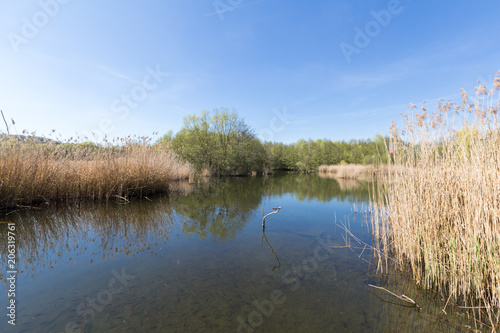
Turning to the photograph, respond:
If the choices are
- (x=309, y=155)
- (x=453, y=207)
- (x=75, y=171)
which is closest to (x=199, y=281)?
(x=453, y=207)

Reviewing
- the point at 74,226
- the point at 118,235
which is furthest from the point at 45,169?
the point at 118,235

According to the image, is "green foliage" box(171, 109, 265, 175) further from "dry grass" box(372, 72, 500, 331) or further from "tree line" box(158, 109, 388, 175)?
"dry grass" box(372, 72, 500, 331)

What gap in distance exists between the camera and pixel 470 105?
2701 mm

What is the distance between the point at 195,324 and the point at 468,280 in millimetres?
3068

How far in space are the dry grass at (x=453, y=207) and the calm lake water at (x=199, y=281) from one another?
0.35 meters

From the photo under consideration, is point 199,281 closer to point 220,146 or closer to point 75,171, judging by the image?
point 75,171

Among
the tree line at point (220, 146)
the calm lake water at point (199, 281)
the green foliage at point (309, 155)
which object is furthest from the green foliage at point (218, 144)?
the calm lake water at point (199, 281)

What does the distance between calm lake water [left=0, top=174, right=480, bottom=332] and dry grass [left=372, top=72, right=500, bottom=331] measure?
0.35 metres

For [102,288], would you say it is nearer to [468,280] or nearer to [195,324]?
[195,324]

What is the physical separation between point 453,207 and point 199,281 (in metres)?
3.41

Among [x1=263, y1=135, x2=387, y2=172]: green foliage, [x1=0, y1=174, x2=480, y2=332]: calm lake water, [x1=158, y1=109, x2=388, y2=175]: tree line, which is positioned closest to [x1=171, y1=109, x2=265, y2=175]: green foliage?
[x1=158, y1=109, x2=388, y2=175]: tree line

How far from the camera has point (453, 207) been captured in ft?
8.66

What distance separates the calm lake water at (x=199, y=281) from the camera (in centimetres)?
215

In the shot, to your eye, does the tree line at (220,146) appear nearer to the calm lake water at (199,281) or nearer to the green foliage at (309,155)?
the green foliage at (309,155)
